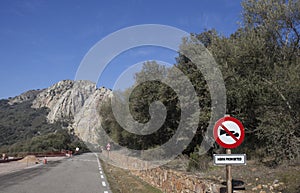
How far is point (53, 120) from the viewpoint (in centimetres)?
14012

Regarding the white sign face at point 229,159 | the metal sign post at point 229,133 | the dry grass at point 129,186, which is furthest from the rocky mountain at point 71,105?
the metal sign post at point 229,133

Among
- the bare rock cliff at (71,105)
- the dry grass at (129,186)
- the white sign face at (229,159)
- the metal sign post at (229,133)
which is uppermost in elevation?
the bare rock cliff at (71,105)

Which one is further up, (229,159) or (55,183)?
(229,159)

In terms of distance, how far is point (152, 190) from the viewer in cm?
1335

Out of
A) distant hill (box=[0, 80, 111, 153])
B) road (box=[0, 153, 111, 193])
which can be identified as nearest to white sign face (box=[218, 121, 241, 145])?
road (box=[0, 153, 111, 193])

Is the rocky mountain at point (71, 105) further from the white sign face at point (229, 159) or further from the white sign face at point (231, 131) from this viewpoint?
the white sign face at point (231, 131)

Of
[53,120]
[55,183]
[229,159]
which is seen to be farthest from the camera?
[53,120]

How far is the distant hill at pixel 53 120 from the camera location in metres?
78.6

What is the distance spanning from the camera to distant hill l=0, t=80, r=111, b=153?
7862 centimetres

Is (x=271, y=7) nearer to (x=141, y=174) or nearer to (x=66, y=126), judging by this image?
(x=141, y=174)

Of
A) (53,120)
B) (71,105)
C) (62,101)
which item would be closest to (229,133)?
(71,105)

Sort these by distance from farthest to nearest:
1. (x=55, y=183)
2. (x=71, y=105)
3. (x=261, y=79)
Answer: (x=71, y=105)
(x=55, y=183)
(x=261, y=79)

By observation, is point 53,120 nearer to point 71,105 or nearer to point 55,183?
point 71,105

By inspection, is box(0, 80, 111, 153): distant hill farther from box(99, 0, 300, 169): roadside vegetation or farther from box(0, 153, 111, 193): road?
box(99, 0, 300, 169): roadside vegetation
